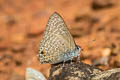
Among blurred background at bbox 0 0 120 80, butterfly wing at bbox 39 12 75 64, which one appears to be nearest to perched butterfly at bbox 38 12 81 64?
butterfly wing at bbox 39 12 75 64

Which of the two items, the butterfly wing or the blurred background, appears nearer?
the butterfly wing

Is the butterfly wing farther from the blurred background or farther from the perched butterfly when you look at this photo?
the blurred background

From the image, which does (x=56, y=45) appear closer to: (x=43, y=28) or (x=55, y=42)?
(x=55, y=42)

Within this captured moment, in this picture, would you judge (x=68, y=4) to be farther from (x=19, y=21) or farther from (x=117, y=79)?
(x=117, y=79)

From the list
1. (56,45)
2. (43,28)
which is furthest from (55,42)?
(43,28)

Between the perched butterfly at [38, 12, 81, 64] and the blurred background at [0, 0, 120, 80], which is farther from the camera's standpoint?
the blurred background at [0, 0, 120, 80]

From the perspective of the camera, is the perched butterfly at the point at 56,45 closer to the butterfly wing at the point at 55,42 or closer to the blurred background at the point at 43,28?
the butterfly wing at the point at 55,42

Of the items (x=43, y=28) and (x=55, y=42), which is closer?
(x=55, y=42)
